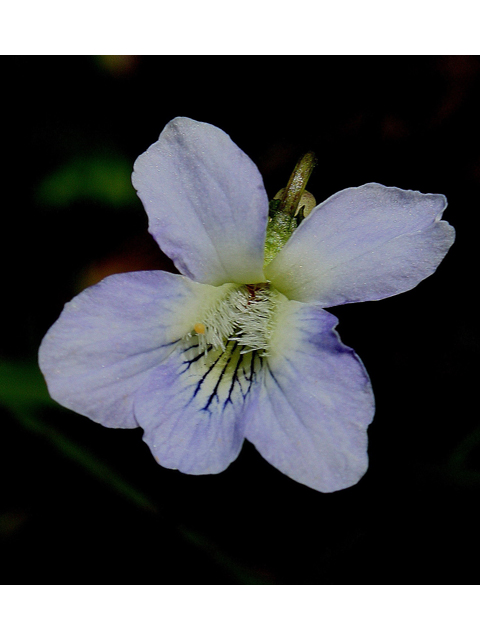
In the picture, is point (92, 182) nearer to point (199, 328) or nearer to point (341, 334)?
point (341, 334)

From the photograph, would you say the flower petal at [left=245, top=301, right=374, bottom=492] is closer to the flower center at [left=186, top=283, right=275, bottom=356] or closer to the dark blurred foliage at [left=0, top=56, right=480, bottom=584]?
the flower center at [left=186, top=283, right=275, bottom=356]

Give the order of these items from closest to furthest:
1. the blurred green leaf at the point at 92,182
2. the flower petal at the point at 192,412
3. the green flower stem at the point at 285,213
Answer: the flower petal at the point at 192,412
the green flower stem at the point at 285,213
the blurred green leaf at the point at 92,182

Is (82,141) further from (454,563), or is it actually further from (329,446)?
(454,563)

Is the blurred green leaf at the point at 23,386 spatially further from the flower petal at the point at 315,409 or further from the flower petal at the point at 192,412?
the flower petal at the point at 315,409

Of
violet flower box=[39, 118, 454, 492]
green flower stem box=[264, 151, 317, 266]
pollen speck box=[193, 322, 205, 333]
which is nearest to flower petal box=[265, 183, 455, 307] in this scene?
violet flower box=[39, 118, 454, 492]

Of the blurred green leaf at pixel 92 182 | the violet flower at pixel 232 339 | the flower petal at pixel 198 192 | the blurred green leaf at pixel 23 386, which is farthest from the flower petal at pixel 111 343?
the blurred green leaf at pixel 92 182

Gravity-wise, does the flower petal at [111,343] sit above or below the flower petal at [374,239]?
below

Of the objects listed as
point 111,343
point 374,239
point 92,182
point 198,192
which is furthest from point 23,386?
point 374,239
